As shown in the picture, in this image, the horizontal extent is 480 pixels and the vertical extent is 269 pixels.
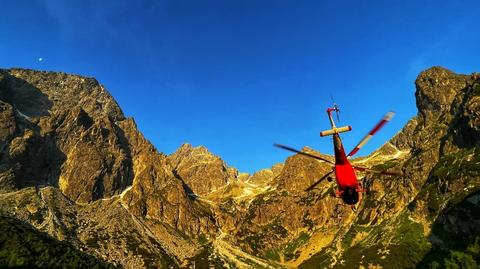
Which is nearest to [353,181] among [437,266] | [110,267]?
[110,267]

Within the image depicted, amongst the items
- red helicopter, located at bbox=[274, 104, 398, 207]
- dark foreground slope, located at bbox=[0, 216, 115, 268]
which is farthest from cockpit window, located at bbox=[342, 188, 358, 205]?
dark foreground slope, located at bbox=[0, 216, 115, 268]

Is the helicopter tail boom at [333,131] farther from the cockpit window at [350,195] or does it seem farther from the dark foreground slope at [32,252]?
the dark foreground slope at [32,252]

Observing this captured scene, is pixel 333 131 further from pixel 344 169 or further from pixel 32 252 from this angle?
pixel 32 252

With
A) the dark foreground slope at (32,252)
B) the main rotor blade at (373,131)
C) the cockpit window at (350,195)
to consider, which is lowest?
the cockpit window at (350,195)

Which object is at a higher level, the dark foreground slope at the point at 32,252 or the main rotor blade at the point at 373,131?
the dark foreground slope at the point at 32,252

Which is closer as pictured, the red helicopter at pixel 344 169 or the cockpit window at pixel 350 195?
the red helicopter at pixel 344 169

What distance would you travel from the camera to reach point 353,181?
29.3 meters

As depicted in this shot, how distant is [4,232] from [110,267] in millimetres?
39914

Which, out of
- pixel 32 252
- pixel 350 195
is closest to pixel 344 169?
pixel 350 195

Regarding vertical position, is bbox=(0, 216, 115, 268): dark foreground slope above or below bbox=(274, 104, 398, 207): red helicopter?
above

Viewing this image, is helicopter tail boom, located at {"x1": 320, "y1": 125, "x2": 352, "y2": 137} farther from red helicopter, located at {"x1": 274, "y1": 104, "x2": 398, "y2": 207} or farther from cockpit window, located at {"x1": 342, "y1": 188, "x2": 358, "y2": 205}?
cockpit window, located at {"x1": 342, "y1": 188, "x2": 358, "y2": 205}

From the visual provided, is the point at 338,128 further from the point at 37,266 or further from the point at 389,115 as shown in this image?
the point at 37,266

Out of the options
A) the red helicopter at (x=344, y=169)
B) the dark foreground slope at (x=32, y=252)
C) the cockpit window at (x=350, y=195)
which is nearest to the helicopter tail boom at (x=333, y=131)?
the red helicopter at (x=344, y=169)

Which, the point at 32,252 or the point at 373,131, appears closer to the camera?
the point at 373,131
